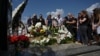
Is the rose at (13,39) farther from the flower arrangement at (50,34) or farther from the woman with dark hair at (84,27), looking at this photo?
the woman with dark hair at (84,27)

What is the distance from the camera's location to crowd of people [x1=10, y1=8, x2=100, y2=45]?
9.69 metres

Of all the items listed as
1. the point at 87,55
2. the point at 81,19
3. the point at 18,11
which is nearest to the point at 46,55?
the point at 18,11

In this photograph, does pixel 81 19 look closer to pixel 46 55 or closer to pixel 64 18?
pixel 64 18

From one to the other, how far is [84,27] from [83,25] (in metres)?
0.07

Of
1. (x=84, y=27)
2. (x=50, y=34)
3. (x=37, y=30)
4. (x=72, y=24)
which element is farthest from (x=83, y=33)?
(x=37, y=30)

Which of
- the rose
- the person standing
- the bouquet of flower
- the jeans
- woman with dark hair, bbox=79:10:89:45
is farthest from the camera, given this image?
the person standing

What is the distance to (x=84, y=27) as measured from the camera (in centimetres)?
987

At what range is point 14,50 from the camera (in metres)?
2.66

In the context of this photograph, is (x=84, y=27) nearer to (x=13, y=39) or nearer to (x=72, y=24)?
(x=72, y=24)

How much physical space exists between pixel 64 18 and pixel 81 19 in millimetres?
1735

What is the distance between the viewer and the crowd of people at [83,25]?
9688 mm

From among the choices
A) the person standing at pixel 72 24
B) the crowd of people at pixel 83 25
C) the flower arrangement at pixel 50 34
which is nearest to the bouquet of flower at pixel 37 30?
the flower arrangement at pixel 50 34

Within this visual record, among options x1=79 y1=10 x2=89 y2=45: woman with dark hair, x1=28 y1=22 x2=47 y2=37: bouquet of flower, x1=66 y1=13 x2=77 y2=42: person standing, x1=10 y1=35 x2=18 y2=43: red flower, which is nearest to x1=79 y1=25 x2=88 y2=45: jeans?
x1=79 y1=10 x2=89 y2=45: woman with dark hair

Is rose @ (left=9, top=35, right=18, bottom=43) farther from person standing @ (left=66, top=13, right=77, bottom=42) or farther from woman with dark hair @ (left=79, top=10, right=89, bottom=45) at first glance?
person standing @ (left=66, top=13, right=77, bottom=42)
